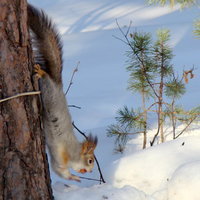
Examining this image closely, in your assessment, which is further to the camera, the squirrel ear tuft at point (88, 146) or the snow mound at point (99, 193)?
the squirrel ear tuft at point (88, 146)

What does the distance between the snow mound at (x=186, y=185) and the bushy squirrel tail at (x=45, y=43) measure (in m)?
0.66

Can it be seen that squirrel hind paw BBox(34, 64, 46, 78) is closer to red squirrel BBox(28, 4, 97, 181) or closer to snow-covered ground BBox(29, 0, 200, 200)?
red squirrel BBox(28, 4, 97, 181)

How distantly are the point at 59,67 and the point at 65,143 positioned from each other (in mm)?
314

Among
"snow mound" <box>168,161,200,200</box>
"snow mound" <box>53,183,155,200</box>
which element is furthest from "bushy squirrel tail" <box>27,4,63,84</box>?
"snow mound" <box>168,161,200,200</box>

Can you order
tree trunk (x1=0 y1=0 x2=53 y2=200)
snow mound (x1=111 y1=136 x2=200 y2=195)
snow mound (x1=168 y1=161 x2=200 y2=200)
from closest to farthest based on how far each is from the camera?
tree trunk (x1=0 y1=0 x2=53 y2=200) → snow mound (x1=168 y1=161 x2=200 y2=200) → snow mound (x1=111 y1=136 x2=200 y2=195)

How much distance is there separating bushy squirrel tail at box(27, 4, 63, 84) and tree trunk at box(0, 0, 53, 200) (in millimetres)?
151

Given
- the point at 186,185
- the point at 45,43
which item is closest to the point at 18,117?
the point at 45,43

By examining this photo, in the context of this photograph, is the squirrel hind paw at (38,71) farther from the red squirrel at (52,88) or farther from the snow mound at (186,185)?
the snow mound at (186,185)

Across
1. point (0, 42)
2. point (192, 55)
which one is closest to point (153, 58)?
point (0, 42)

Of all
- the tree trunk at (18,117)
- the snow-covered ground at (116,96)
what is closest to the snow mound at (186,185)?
the snow-covered ground at (116,96)

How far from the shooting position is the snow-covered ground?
222 cm

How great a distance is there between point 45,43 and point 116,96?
8.80 ft

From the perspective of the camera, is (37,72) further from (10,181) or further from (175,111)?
(175,111)

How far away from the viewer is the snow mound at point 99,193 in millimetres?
2094
